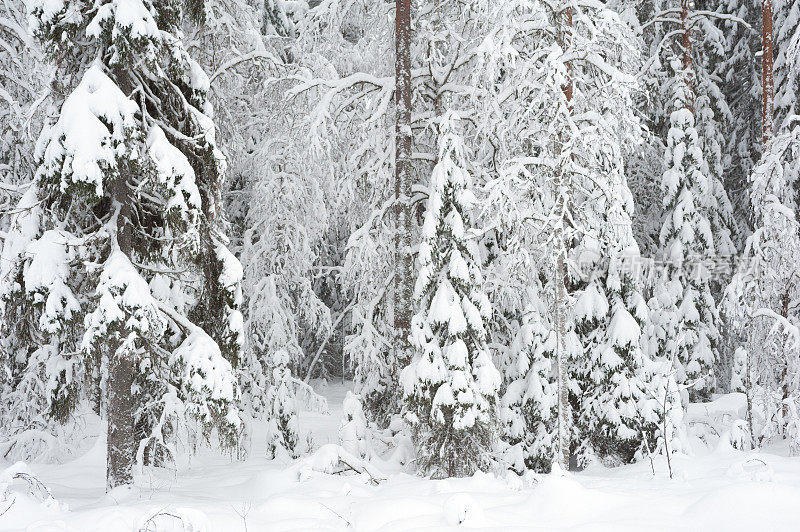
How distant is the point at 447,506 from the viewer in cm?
516

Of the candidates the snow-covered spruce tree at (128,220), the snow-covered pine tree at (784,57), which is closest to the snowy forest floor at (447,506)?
the snow-covered spruce tree at (128,220)

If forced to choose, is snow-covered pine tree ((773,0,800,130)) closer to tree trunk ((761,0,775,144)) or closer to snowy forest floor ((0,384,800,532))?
tree trunk ((761,0,775,144))


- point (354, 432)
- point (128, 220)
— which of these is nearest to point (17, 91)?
point (128, 220)

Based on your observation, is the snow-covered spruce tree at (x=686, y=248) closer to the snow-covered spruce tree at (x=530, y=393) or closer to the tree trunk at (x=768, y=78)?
the tree trunk at (x=768, y=78)

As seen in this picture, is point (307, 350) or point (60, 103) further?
point (307, 350)

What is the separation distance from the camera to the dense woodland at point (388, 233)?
658cm

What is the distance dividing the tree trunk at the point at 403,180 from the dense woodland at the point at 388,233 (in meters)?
0.04

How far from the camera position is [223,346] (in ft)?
24.5

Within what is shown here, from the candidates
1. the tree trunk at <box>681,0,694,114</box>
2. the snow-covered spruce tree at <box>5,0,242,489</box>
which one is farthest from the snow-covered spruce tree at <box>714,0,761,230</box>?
the snow-covered spruce tree at <box>5,0,242,489</box>

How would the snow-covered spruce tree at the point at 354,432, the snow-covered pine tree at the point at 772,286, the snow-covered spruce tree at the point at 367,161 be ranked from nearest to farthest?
the snow-covered spruce tree at the point at 354,432 → the snow-covered spruce tree at the point at 367,161 → the snow-covered pine tree at the point at 772,286

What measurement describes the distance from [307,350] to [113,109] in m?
16.5

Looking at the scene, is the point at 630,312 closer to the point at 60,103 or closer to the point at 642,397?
the point at 642,397

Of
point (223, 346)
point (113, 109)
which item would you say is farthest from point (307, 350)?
point (113, 109)

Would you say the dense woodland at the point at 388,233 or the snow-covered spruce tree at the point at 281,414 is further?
the snow-covered spruce tree at the point at 281,414
